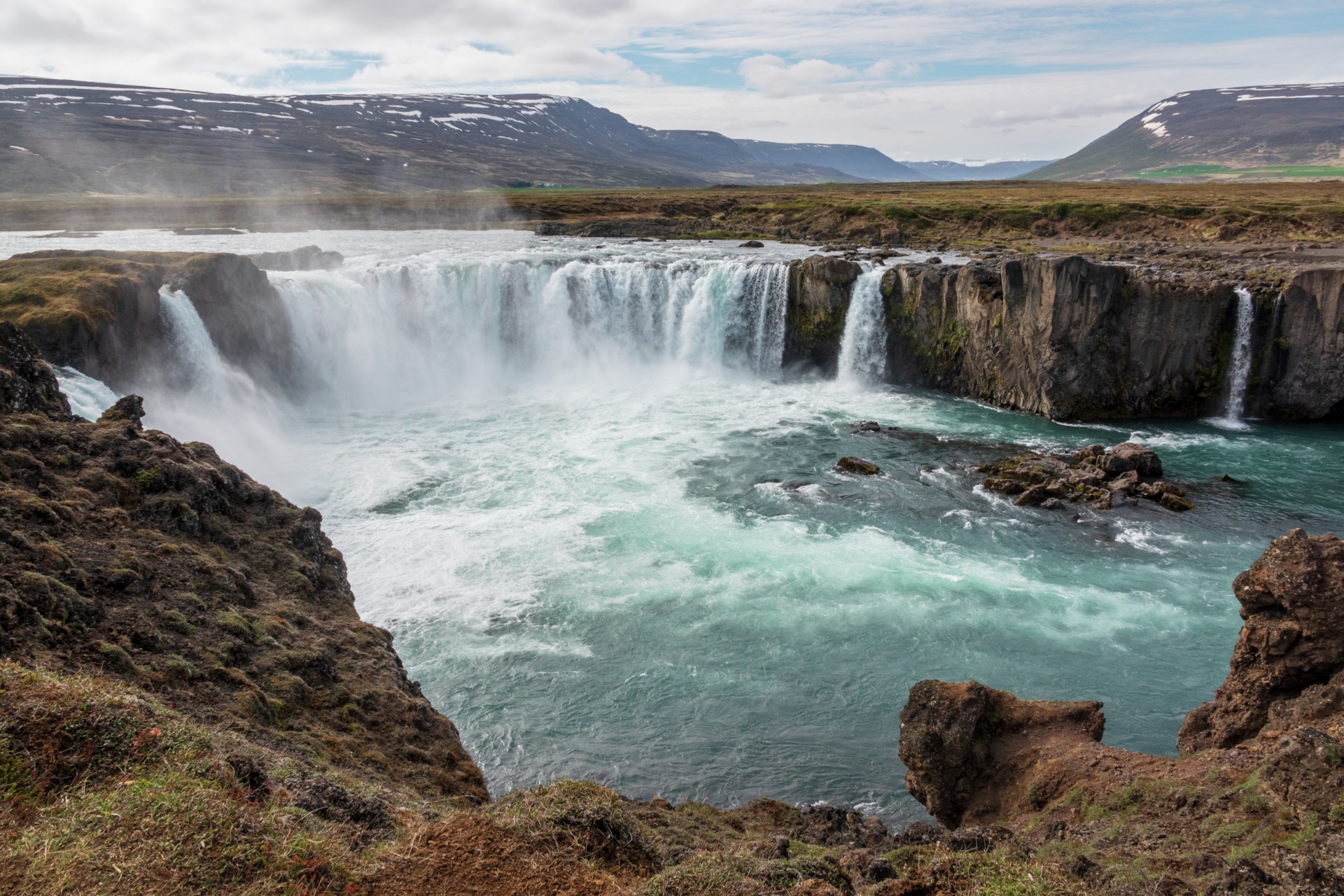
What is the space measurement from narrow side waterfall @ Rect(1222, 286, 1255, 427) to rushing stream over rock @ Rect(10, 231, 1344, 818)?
49.6 inches

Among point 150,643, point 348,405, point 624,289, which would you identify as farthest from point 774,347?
point 150,643

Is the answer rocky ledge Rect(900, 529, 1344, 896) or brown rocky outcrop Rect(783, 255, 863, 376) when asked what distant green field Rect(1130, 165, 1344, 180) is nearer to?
brown rocky outcrop Rect(783, 255, 863, 376)

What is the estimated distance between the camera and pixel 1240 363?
110ft

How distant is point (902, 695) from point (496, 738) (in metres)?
8.25

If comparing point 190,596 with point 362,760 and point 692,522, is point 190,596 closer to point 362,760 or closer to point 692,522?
point 362,760

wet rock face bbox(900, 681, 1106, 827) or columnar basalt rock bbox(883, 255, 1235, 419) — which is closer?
wet rock face bbox(900, 681, 1106, 827)

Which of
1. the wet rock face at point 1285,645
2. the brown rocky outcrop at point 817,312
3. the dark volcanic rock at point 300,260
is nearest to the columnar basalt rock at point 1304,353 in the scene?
the brown rocky outcrop at point 817,312

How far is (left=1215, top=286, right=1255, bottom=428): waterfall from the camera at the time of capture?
108ft

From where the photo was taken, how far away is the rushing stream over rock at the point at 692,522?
1580cm

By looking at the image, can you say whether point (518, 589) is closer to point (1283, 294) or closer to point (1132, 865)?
point (1132, 865)

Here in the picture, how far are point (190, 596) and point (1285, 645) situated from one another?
51.1 feet


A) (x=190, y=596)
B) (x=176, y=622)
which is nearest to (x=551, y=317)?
(x=190, y=596)

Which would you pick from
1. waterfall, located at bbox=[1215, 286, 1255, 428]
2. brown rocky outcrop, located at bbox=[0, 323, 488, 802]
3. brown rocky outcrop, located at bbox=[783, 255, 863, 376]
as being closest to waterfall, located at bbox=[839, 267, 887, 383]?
brown rocky outcrop, located at bbox=[783, 255, 863, 376]

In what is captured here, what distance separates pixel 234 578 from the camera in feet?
42.1
